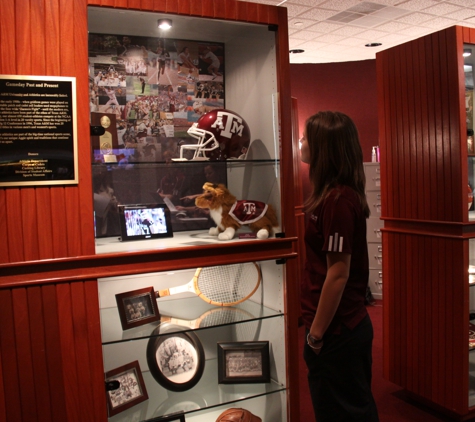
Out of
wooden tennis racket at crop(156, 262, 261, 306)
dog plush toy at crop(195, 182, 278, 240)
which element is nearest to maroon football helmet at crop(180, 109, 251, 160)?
dog plush toy at crop(195, 182, 278, 240)

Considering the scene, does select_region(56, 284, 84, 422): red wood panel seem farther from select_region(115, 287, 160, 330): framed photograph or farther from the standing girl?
the standing girl

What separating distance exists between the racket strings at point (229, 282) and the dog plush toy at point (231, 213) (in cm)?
20

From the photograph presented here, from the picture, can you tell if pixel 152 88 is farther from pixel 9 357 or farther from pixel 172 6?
pixel 9 357

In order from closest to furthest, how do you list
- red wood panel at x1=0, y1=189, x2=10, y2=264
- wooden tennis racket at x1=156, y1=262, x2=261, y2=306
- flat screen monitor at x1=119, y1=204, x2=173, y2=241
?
red wood panel at x1=0, y1=189, x2=10, y2=264
flat screen monitor at x1=119, y1=204, x2=173, y2=241
wooden tennis racket at x1=156, y1=262, x2=261, y2=306

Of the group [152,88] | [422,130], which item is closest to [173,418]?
[152,88]

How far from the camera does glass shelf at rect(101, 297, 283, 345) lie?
2.00 metres

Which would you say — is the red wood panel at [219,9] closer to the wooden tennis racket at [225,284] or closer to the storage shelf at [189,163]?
the storage shelf at [189,163]

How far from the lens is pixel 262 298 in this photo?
2.23 meters

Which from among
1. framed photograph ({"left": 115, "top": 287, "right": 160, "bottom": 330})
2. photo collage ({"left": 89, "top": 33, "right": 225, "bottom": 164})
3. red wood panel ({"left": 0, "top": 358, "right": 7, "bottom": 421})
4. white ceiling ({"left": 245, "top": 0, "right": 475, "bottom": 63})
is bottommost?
red wood panel ({"left": 0, "top": 358, "right": 7, "bottom": 421})

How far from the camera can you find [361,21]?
493 cm

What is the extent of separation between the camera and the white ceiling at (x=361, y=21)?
4.46m

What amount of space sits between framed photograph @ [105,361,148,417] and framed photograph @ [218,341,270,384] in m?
0.39

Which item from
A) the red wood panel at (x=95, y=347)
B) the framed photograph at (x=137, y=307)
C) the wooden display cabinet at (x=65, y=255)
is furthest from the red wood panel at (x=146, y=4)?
the framed photograph at (x=137, y=307)

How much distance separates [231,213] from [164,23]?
863 millimetres
